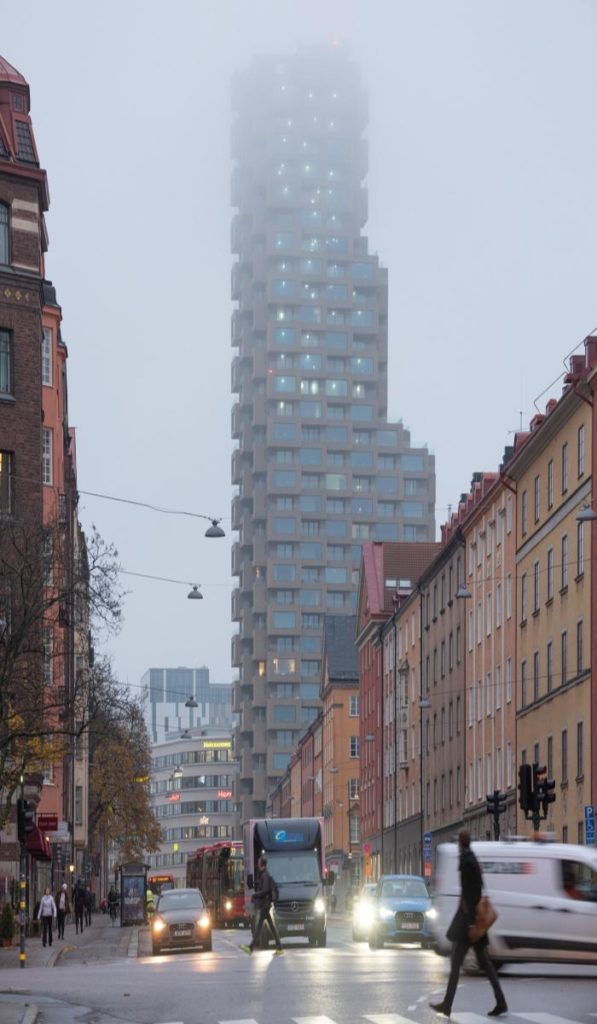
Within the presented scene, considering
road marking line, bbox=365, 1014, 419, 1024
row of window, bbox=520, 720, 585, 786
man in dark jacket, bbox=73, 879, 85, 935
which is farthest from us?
man in dark jacket, bbox=73, 879, 85, 935

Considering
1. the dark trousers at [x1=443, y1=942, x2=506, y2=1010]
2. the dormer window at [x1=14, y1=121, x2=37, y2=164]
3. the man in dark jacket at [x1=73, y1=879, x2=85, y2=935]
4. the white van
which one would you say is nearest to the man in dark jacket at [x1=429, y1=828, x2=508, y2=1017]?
the dark trousers at [x1=443, y1=942, x2=506, y2=1010]

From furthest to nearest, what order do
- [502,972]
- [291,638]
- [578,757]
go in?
1. [291,638]
2. [578,757]
3. [502,972]

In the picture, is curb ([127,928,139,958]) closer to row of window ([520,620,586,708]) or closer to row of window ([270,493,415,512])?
row of window ([520,620,586,708])

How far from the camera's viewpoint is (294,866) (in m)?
52.7

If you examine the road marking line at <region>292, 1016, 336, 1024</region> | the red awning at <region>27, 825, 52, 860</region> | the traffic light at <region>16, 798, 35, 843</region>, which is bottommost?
the red awning at <region>27, 825, 52, 860</region>

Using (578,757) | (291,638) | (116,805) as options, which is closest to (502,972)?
(578,757)

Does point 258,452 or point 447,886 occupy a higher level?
point 258,452

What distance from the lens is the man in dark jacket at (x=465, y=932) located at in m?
19.8

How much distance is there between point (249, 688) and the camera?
191m

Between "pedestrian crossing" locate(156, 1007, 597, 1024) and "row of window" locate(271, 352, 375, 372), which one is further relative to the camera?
"row of window" locate(271, 352, 375, 372)

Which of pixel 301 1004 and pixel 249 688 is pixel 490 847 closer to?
pixel 301 1004

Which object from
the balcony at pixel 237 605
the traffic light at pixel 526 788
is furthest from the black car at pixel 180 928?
the balcony at pixel 237 605

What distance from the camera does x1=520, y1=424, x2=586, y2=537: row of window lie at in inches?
2403

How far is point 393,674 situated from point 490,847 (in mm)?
83127
